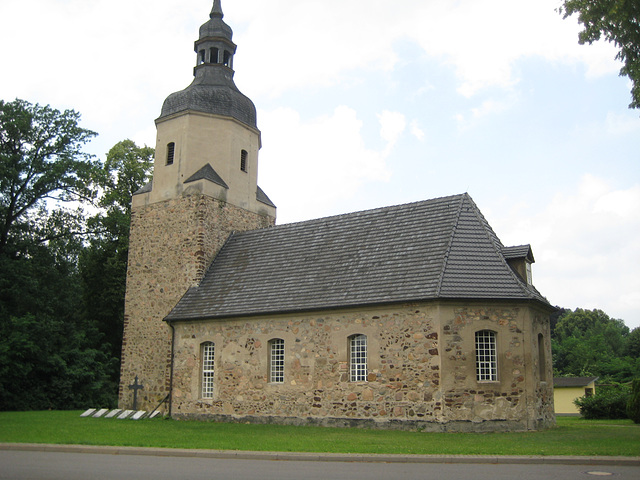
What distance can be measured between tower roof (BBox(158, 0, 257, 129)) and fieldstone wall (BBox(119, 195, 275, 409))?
13.8 feet

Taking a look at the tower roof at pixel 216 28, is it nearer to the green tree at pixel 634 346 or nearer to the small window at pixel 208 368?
the small window at pixel 208 368

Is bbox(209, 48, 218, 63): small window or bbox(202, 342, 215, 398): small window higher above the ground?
bbox(209, 48, 218, 63): small window

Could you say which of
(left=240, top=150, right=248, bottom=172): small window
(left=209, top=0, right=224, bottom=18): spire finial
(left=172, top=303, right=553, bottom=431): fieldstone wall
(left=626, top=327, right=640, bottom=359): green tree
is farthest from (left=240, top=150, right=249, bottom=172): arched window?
(left=626, top=327, right=640, bottom=359): green tree

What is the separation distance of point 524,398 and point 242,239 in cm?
1277

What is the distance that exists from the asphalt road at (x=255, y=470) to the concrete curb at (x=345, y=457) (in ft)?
0.70

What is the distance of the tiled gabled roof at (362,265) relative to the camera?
18.5 meters

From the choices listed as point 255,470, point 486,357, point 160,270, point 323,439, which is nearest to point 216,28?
point 160,270

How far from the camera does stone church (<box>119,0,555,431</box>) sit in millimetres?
17859

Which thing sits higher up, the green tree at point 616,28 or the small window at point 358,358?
the green tree at point 616,28

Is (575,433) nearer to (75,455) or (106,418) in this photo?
(75,455)

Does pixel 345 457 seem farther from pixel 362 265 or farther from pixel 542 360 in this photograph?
pixel 542 360

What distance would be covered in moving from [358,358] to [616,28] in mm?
11388

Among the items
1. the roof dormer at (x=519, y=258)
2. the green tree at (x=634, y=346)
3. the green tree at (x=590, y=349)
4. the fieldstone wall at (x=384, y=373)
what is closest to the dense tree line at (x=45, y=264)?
the fieldstone wall at (x=384, y=373)

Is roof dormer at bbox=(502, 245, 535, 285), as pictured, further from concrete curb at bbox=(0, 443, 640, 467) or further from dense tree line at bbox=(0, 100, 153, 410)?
dense tree line at bbox=(0, 100, 153, 410)
